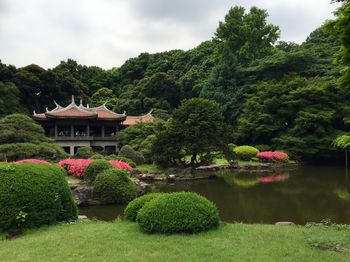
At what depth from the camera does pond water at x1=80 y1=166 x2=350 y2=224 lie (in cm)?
1045

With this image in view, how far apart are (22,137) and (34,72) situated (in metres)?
22.7

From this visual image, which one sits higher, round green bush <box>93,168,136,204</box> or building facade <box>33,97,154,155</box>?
building facade <box>33,97,154,155</box>

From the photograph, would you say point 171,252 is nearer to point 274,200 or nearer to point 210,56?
point 274,200

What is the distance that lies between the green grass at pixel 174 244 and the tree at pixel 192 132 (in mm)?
13299

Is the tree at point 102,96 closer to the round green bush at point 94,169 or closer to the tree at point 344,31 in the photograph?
the round green bush at point 94,169

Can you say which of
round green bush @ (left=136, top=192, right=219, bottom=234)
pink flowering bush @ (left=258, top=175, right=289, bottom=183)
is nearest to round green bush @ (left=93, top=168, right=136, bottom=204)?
round green bush @ (left=136, top=192, right=219, bottom=234)

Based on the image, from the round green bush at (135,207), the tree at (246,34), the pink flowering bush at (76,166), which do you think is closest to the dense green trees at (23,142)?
the pink flowering bush at (76,166)

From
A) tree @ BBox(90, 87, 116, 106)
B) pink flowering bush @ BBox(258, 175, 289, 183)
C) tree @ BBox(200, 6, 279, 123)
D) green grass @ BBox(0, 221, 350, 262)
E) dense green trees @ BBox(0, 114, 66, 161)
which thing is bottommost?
pink flowering bush @ BBox(258, 175, 289, 183)

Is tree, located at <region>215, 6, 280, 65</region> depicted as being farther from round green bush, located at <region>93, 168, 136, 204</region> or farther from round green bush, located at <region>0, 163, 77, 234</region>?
round green bush, located at <region>0, 163, 77, 234</region>

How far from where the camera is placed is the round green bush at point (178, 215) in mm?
6020

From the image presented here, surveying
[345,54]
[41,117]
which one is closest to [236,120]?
[41,117]

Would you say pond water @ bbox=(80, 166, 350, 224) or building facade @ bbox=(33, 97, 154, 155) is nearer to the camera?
pond water @ bbox=(80, 166, 350, 224)

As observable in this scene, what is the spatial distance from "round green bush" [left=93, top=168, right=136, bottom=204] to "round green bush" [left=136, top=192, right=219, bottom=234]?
6.49m

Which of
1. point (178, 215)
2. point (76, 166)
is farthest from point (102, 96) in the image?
point (178, 215)
